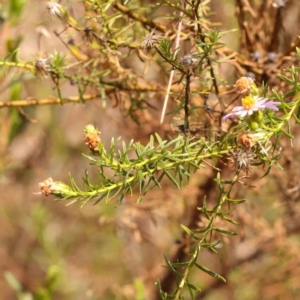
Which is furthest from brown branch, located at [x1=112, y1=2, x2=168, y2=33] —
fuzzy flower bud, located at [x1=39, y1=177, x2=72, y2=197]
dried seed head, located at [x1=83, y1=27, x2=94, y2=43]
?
fuzzy flower bud, located at [x1=39, y1=177, x2=72, y2=197]

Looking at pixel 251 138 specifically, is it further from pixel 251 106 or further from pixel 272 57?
pixel 272 57

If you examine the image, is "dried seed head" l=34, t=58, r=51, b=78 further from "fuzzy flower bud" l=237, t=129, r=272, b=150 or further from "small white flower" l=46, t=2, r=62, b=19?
"fuzzy flower bud" l=237, t=129, r=272, b=150

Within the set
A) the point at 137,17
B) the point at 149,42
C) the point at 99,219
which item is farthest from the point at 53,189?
the point at 99,219

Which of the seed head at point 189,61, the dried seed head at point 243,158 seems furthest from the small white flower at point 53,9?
the dried seed head at point 243,158

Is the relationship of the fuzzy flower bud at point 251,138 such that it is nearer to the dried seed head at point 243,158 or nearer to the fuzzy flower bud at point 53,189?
the dried seed head at point 243,158

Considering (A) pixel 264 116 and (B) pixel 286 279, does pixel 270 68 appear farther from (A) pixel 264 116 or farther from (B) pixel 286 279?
(B) pixel 286 279

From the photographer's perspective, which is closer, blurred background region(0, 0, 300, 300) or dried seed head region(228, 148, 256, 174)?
dried seed head region(228, 148, 256, 174)
